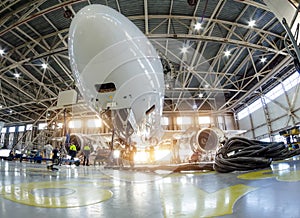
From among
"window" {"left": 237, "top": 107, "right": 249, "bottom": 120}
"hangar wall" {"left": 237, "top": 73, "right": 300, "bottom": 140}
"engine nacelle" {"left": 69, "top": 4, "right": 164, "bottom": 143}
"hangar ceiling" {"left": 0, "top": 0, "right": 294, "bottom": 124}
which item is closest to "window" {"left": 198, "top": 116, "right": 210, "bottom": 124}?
"window" {"left": 237, "top": 107, "right": 249, "bottom": 120}

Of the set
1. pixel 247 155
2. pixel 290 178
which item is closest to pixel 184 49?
pixel 247 155

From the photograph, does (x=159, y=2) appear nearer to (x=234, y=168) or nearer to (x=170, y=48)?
(x=170, y=48)

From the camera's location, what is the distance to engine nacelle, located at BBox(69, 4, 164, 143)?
120 inches

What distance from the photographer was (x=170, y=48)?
493 inches

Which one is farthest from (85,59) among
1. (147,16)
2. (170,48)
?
(170,48)

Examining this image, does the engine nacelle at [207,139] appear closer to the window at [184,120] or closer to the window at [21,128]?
the window at [184,120]

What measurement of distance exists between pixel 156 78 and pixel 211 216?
330cm

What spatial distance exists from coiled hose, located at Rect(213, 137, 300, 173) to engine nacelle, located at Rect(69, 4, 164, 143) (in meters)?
1.86

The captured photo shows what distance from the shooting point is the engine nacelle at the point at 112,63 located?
3.05 meters

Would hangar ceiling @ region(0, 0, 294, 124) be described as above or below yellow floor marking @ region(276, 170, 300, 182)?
above

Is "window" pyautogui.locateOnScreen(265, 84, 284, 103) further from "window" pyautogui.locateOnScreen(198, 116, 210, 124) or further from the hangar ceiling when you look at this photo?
"window" pyautogui.locateOnScreen(198, 116, 210, 124)

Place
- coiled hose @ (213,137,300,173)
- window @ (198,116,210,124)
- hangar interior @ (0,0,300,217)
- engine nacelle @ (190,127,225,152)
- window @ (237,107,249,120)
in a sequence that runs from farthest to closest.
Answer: window @ (198,116,210,124)
window @ (237,107,249,120)
engine nacelle @ (190,127,225,152)
coiled hose @ (213,137,300,173)
hangar interior @ (0,0,300,217)

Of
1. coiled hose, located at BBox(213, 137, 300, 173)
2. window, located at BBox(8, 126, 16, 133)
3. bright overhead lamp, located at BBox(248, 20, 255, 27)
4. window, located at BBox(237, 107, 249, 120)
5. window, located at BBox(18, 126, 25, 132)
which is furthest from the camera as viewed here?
window, located at BBox(8, 126, 16, 133)

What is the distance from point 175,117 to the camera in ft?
74.4
